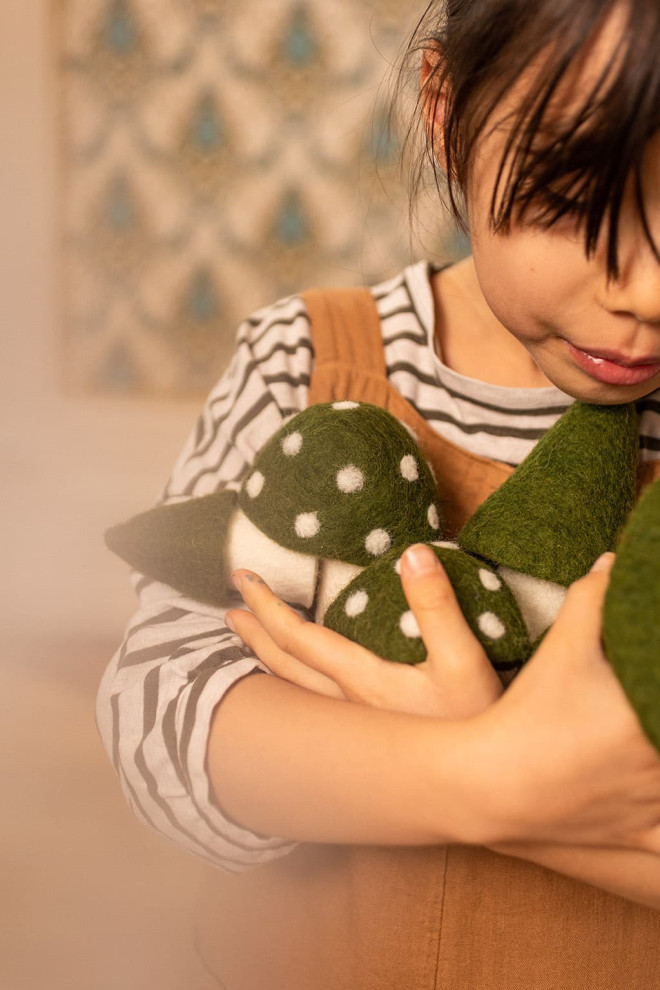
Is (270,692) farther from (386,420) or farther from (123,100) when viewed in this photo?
(123,100)

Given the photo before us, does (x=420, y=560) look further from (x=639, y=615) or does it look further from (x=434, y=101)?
(x=434, y=101)

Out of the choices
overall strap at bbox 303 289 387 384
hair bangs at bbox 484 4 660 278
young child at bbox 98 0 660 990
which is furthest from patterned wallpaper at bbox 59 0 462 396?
hair bangs at bbox 484 4 660 278

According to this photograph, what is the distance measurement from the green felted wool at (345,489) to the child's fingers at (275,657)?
5 centimetres

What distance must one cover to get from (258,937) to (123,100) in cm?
108

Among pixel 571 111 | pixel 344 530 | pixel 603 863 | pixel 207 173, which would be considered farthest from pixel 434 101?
pixel 207 173

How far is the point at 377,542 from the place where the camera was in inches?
14.2

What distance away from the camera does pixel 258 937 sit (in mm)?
479

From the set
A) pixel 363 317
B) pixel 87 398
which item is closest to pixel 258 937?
pixel 363 317

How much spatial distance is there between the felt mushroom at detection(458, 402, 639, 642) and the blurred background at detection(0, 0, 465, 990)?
692 mm

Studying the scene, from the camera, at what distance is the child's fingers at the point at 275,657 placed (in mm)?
378

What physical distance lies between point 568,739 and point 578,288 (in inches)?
7.1

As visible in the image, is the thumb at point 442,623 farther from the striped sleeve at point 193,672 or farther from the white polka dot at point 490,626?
the striped sleeve at point 193,672

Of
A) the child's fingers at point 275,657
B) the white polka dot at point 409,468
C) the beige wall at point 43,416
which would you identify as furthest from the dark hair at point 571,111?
the beige wall at point 43,416

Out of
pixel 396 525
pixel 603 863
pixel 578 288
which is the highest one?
pixel 578 288
